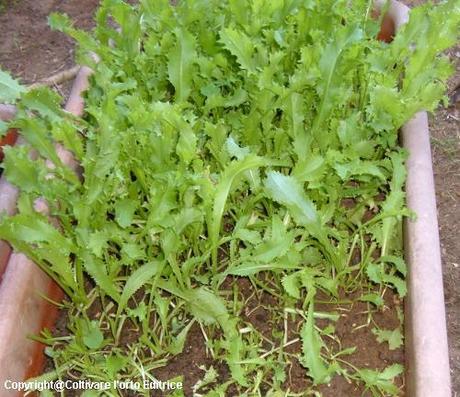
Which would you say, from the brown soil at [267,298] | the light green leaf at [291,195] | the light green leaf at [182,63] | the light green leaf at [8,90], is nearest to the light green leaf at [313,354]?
the brown soil at [267,298]

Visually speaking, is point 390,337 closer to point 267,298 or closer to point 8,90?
point 267,298

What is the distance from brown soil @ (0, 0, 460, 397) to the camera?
48.8 inches

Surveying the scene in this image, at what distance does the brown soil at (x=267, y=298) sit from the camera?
124 centimetres

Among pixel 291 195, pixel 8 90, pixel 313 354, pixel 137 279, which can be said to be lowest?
pixel 313 354

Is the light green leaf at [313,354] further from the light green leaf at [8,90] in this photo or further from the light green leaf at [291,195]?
the light green leaf at [8,90]

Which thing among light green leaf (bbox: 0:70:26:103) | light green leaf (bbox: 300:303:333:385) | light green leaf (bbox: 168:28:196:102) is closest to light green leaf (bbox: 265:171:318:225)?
light green leaf (bbox: 300:303:333:385)

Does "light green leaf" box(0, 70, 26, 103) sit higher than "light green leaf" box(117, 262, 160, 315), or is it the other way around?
"light green leaf" box(0, 70, 26, 103)

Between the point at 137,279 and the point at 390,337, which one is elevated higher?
the point at 137,279

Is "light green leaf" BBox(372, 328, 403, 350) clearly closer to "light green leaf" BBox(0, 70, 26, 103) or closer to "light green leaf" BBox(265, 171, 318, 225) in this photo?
Result: "light green leaf" BBox(265, 171, 318, 225)

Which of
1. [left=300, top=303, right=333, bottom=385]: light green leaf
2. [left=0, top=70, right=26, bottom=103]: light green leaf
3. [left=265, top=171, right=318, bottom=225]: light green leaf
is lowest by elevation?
[left=300, top=303, right=333, bottom=385]: light green leaf

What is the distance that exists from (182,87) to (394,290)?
62cm

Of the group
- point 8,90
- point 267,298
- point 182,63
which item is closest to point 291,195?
point 267,298

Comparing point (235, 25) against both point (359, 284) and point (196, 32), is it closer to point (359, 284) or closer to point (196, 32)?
point (196, 32)

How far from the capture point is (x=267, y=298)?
4.42 feet
